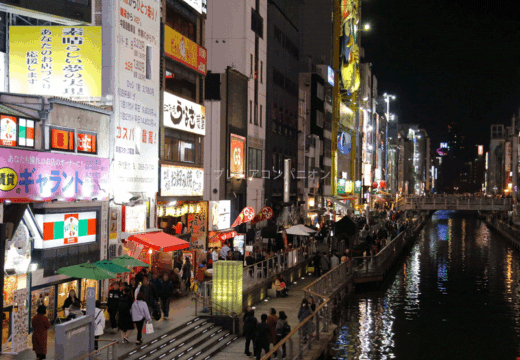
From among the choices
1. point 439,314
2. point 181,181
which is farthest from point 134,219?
point 439,314

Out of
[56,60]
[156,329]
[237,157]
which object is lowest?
[156,329]

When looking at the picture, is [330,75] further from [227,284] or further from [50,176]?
[50,176]

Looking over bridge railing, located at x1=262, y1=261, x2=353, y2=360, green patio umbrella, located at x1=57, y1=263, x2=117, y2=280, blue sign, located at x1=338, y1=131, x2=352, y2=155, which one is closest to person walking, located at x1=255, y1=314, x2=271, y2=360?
bridge railing, located at x1=262, y1=261, x2=353, y2=360

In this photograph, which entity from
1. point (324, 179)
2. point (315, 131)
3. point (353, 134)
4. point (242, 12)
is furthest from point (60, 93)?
point (353, 134)

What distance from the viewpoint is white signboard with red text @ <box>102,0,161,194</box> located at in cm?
2805

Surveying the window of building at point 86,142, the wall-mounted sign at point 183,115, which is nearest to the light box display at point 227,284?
the window of building at point 86,142

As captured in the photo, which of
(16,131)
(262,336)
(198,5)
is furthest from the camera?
(198,5)

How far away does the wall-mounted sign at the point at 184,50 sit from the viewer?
117 feet

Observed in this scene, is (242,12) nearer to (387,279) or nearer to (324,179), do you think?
(387,279)

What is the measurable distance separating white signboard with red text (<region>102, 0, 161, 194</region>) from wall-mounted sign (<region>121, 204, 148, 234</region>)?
81cm

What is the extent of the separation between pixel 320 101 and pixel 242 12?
104ft

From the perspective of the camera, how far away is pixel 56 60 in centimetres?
2719

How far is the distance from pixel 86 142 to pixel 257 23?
30.7 metres

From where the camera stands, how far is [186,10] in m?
39.4
